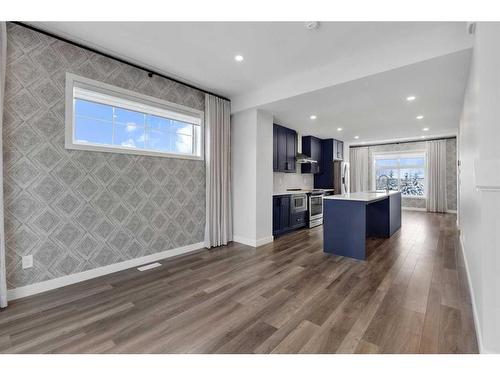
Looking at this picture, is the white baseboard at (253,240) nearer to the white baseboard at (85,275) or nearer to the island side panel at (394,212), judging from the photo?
the white baseboard at (85,275)

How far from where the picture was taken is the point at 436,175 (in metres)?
7.48

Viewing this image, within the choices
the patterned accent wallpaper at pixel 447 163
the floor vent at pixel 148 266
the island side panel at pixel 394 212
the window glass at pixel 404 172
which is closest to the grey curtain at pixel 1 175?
the floor vent at pixel 148 266

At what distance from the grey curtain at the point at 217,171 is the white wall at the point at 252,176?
175 millimetres

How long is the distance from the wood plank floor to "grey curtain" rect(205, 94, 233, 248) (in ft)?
2.65

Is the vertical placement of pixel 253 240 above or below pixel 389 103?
below

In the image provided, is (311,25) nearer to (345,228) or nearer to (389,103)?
(389,103)

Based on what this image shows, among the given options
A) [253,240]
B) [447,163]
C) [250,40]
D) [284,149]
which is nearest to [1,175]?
[250,40]

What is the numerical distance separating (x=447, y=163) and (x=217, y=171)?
7.94 meters

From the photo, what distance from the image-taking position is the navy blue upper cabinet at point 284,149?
5.02 m

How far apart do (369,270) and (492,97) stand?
2.14 meters

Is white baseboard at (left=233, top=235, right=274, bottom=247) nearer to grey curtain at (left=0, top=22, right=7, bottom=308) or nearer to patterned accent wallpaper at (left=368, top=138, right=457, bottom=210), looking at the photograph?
grey curtain at (left=0, top=22, right=7, bottom=308)

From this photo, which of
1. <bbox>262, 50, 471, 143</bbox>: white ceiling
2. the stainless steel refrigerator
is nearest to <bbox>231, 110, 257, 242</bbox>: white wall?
<bbox>262, 50, 471, 143</bbox>: white ceiling
